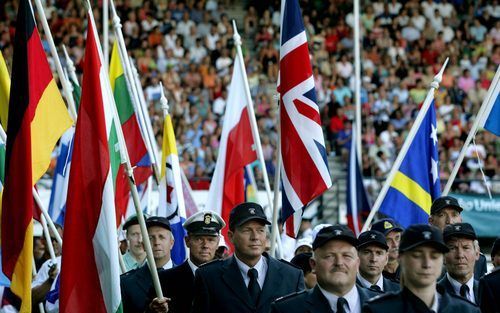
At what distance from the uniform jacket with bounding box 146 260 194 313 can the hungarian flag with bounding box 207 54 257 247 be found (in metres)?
3.19

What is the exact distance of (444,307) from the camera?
24.7ft

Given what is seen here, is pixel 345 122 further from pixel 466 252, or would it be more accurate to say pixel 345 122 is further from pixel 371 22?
pixel 466 252

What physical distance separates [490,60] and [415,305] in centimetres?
2115

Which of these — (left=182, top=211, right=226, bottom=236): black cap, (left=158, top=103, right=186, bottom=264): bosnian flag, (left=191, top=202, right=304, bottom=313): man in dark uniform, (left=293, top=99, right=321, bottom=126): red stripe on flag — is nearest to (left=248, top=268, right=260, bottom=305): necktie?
(left=191, top=202, right=304, bottom=313): man in dark uniform

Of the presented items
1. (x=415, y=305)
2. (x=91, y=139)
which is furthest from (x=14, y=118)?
(x=415, y=305)

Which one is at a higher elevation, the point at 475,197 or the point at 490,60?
the point at 490,60

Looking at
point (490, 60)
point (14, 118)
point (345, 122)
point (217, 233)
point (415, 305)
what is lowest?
point (415, 305)

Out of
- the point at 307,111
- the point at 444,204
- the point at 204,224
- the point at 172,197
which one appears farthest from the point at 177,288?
the point at 172,197

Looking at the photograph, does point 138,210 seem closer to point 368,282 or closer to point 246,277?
point 246,277

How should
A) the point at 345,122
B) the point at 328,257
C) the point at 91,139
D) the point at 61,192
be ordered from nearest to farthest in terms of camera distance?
the point at 328,257
the point at 91,139
the point at 61,192
the point at 345,122

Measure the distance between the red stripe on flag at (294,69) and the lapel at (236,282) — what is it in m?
2.15

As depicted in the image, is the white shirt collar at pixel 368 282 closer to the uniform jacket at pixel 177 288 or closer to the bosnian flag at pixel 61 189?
the uniform jacket at pixel 177 288

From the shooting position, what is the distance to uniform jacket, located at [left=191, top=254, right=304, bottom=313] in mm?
9445

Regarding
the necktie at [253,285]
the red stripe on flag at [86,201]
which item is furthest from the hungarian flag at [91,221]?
the necktie at [253,285]
